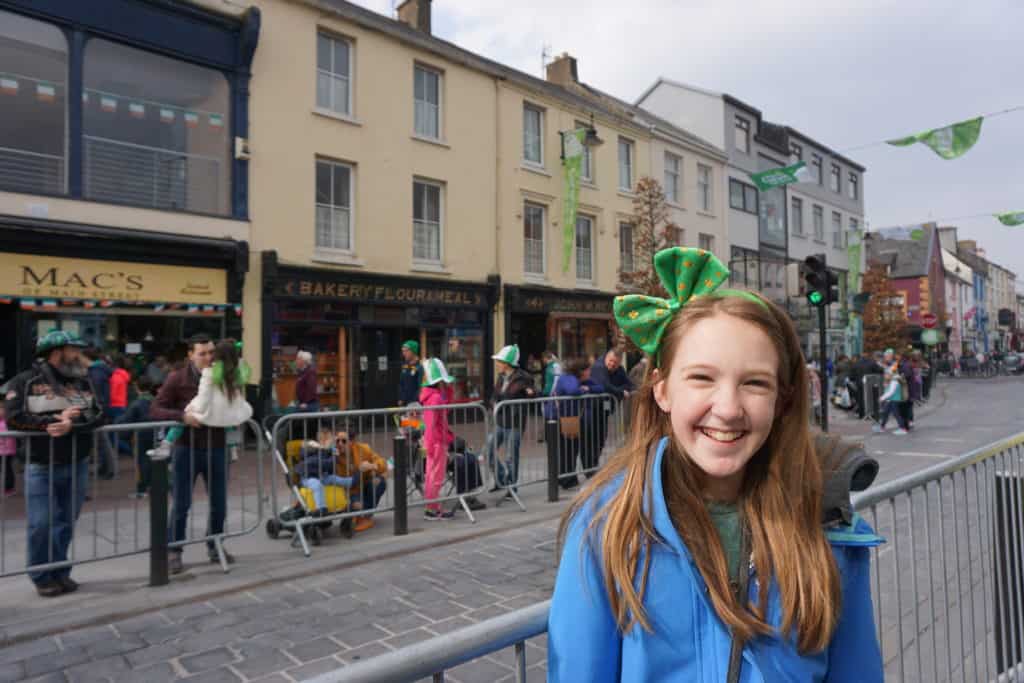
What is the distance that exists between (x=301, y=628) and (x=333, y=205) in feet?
38.0

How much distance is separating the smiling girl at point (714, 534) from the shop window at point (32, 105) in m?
12.2

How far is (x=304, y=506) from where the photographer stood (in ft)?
18.7

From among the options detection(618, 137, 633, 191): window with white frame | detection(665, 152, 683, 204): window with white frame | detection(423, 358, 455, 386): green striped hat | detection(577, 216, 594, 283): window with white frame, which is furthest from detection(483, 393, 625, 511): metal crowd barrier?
detection(665, 152, 683, 204): window with white frame

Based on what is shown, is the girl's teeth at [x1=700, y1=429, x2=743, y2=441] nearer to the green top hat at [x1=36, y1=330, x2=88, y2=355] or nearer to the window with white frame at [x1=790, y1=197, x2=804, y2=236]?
the green top hat at [x1=36, y1=330, x2=88, y2=355]

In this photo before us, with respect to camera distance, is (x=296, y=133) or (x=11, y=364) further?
(x=296, y=133)

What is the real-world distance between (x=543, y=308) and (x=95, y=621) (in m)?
14.9

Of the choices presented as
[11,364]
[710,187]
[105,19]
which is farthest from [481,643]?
[710,187]

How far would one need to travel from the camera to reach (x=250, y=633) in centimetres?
388

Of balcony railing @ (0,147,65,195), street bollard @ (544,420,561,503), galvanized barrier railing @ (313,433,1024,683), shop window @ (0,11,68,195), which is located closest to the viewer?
galvanized barrier railing @ (313,433,1024,683)

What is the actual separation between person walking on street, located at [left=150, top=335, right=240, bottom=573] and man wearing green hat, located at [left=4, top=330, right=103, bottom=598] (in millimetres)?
645

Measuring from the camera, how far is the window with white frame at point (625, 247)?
20766 mm

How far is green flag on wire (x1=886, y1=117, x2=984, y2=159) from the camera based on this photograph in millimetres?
10148

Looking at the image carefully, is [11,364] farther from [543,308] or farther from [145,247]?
[543,308]

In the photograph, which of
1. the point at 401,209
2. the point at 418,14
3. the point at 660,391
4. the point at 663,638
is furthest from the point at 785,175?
the point at 663,638
